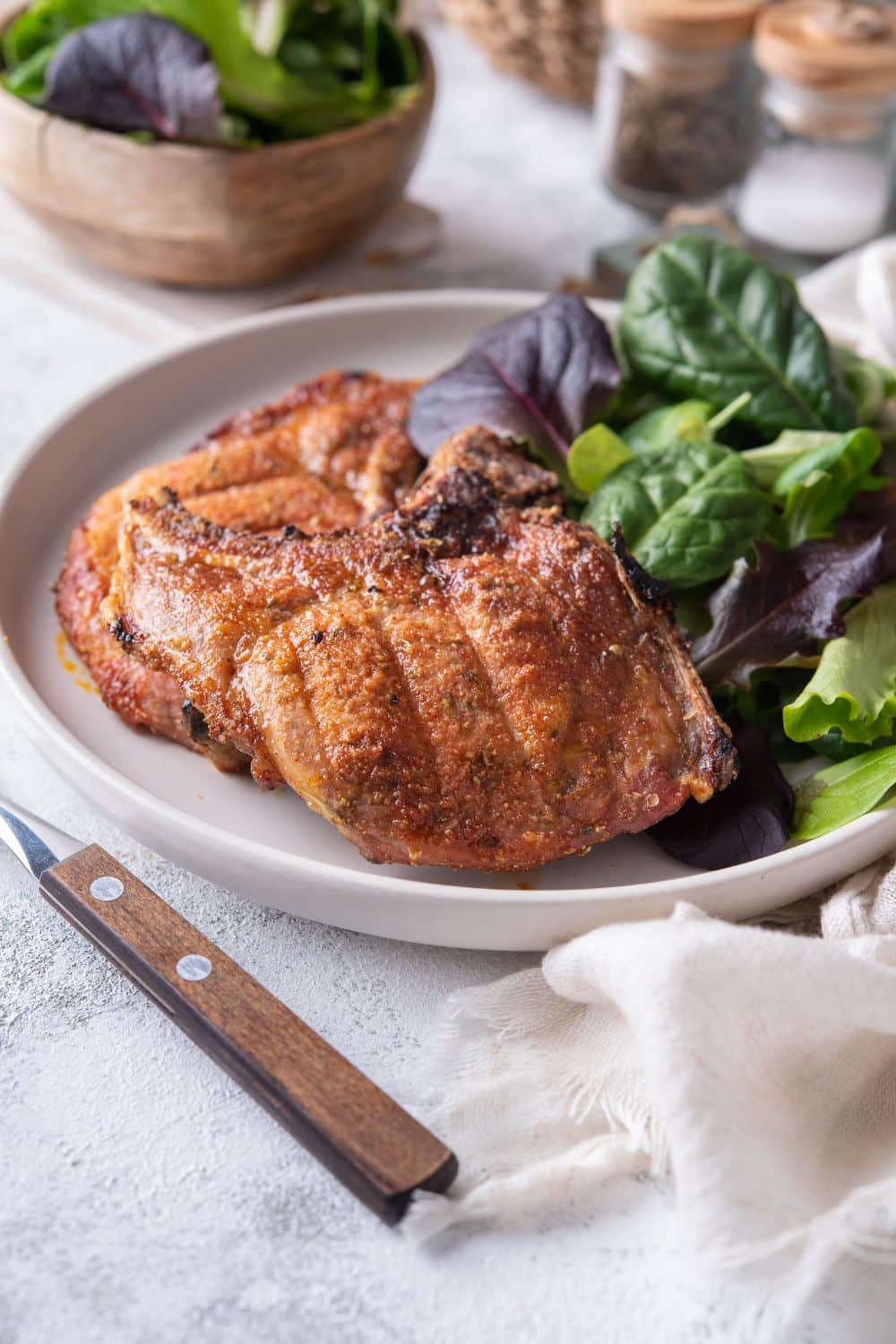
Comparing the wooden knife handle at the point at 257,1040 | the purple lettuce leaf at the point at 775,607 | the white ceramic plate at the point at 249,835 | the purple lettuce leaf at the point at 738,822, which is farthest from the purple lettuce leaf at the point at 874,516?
the wooden knife handle at the point at 257,1040

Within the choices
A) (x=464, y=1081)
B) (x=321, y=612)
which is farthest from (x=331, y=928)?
(x=321, y=612)

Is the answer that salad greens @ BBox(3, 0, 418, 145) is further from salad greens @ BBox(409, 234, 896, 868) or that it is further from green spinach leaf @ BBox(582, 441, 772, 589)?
green spinach leaf @ BBox(582, 441, 772, 589)

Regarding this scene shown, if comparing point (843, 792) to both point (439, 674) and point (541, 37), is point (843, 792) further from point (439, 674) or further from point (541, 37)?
point (541, 37)

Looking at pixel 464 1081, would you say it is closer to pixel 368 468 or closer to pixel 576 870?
pixel 576 870

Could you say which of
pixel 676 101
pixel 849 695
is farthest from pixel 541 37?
pixel 849 695

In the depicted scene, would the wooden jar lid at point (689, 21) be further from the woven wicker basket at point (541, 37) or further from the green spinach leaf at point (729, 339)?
the green spinach leaf at point (729, 339)

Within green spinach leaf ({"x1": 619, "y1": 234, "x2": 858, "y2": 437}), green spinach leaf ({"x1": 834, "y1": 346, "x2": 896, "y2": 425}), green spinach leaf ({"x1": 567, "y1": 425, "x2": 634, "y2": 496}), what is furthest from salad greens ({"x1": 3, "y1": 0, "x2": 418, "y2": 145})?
green spinach leaf ({"x1": 834, "y1": 346, "x2": 896, "y2": 425})

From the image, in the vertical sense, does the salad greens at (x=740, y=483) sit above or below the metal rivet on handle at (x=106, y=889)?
above
